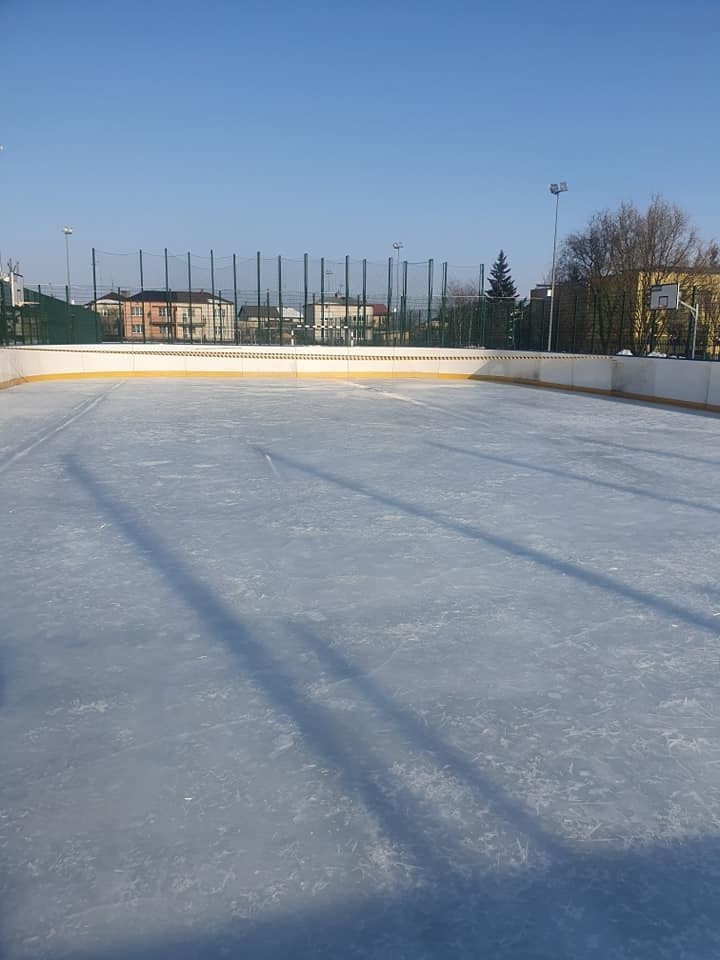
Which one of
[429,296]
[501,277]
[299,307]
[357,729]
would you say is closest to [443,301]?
[429,296]

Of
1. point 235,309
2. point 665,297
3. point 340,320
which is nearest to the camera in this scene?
point 665,297

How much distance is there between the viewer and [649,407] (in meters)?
15.4

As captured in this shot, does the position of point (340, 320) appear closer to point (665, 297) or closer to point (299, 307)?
point (299, 307)

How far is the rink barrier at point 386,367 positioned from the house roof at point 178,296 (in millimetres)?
3275

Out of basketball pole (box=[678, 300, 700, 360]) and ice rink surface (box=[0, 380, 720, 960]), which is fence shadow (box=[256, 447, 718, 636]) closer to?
ice rink surface (box=[0, 380, 720, 960])

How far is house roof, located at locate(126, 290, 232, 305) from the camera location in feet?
90.5

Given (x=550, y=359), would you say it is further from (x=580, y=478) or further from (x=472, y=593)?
(x=472, y=593)

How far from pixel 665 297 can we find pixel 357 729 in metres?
18.0

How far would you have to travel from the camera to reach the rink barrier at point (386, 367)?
52.0 feet

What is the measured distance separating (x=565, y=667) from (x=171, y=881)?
1.82 meters

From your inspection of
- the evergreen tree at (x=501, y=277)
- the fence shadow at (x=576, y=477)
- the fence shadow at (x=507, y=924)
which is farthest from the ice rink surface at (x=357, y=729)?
the evergreen tree at (x=501, y=277)

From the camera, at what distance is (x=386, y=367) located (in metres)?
25.2

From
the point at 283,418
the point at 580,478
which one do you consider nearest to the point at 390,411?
the point at 283,418

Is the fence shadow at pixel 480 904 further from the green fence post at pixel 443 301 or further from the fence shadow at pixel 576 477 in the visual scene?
the green fence post at pixel 443 301
